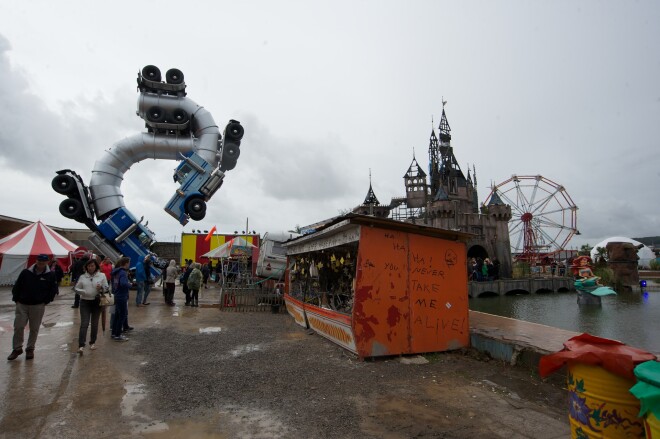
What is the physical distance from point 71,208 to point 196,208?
5.74 meters

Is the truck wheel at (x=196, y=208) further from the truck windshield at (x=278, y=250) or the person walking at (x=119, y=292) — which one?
the person walking at (x=119, y=292)

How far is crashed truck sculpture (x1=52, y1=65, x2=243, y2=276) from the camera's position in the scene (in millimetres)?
18219

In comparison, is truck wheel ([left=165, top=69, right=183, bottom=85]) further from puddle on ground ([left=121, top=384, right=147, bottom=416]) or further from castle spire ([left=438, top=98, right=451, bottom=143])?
castle spire ([left=438, top=98, right=451, bottom=143])

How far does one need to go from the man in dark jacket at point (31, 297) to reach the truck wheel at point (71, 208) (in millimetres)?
13668

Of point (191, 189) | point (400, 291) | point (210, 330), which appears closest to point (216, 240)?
point (191, 189)

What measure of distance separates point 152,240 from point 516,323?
1786 cm

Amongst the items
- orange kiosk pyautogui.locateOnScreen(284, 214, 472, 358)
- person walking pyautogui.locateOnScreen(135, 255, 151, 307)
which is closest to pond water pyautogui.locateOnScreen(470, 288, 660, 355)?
orange kiosk pyautogui.locateOnScreen(284, 214, 472, 358)

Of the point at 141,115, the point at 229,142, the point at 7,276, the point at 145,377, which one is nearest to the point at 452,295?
the point at 145,377

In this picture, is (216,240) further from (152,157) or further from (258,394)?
(258,394)

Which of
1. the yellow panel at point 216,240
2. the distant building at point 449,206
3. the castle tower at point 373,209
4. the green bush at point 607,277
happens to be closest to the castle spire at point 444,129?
the distant building at point 449,206

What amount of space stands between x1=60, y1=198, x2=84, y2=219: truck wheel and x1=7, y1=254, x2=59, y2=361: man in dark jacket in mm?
13668

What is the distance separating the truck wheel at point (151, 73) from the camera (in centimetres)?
1933

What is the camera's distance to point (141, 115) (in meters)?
19.5

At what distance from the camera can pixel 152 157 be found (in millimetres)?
20000
